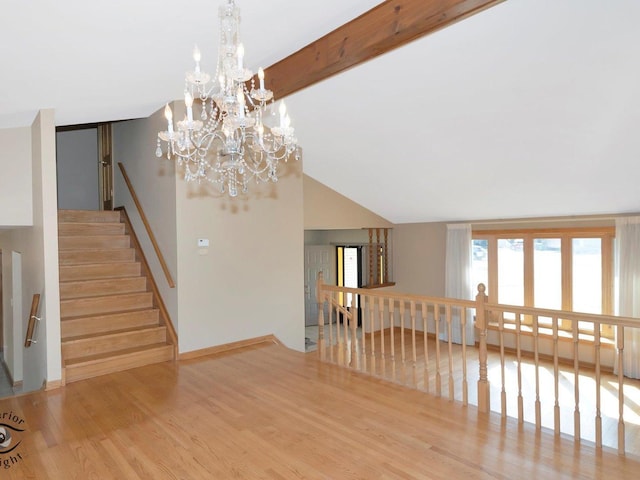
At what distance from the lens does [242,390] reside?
3.93 m

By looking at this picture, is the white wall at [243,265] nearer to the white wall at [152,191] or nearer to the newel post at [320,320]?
the white wall at [152,191]

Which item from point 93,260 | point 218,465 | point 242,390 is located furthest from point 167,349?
point 218,465

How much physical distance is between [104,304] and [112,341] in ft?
1.93

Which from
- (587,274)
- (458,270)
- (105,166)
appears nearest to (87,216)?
(105,166)

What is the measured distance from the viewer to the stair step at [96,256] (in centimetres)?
535

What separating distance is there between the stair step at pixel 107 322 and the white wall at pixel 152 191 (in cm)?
28

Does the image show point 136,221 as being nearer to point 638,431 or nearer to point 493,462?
point 493,462

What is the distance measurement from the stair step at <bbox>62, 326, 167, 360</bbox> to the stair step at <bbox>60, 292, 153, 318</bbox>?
381 millimetres

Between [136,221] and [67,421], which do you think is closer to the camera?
[67,421]

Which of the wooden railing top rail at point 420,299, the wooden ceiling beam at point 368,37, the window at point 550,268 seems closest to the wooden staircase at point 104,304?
the wooden railing top rail at point 420,299

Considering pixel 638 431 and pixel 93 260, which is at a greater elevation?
pixel 93 260

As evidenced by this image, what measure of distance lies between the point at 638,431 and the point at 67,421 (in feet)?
18.8

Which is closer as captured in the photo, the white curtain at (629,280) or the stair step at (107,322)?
the stair step at (107,322)

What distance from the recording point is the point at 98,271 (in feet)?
17.7
